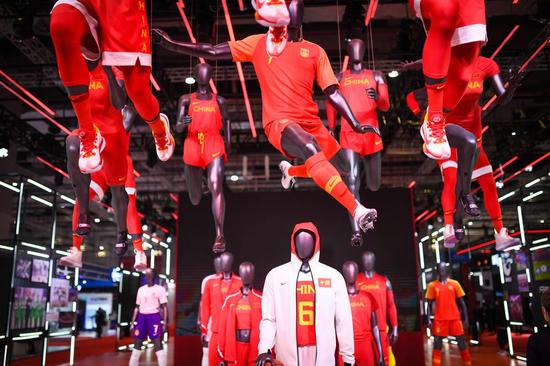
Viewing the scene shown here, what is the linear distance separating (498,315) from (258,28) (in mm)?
10860

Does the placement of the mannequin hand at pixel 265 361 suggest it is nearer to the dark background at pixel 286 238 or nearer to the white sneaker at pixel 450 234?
the white sneaker at pixel 450 234

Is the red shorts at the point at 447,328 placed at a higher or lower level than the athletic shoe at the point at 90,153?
lower

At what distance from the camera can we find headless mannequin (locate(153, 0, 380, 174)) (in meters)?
3.21

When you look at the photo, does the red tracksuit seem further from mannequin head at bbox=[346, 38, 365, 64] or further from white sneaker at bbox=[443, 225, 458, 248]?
white sneaker at bbox=[443, 225, 458, 248]

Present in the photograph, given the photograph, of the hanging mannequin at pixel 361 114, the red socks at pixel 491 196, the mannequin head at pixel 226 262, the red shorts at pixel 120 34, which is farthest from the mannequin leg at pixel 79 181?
the mannequin head at pixel 226 262

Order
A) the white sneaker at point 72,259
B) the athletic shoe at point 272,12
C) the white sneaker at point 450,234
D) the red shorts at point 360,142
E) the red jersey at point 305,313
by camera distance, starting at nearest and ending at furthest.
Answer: the athletic shoe at point 272,12, the red jersey at point 305,313, the white sneaker at point 450,234, the white sneaker at point 72,259, the red shorts at point 360,142

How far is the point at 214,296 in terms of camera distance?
327 inches

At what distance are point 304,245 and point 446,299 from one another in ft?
22.2

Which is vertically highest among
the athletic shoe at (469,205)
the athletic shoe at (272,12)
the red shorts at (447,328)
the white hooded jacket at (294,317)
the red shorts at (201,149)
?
the red shorts at (201,149)

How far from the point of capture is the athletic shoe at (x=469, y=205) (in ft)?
12.3

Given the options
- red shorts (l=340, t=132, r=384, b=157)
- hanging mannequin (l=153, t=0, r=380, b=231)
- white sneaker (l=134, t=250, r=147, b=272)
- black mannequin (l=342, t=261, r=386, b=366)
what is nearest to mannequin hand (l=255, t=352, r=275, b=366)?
hanging mannequin (l=153, t=0, r=380, b=231)

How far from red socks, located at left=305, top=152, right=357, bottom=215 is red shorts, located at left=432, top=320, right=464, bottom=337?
23.7 ft

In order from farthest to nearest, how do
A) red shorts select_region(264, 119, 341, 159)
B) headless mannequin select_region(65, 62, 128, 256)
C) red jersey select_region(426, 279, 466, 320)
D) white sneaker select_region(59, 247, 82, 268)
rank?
red jersey select_region(426, 279, 466, 320)
white sneaker select_region(59, 247, 82, 268)
red shorts select_region(264, 119, 341, 159)
headless mannequin select_region(65, 62, 128, 256)

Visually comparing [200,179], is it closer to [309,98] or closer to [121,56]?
[309,98]
